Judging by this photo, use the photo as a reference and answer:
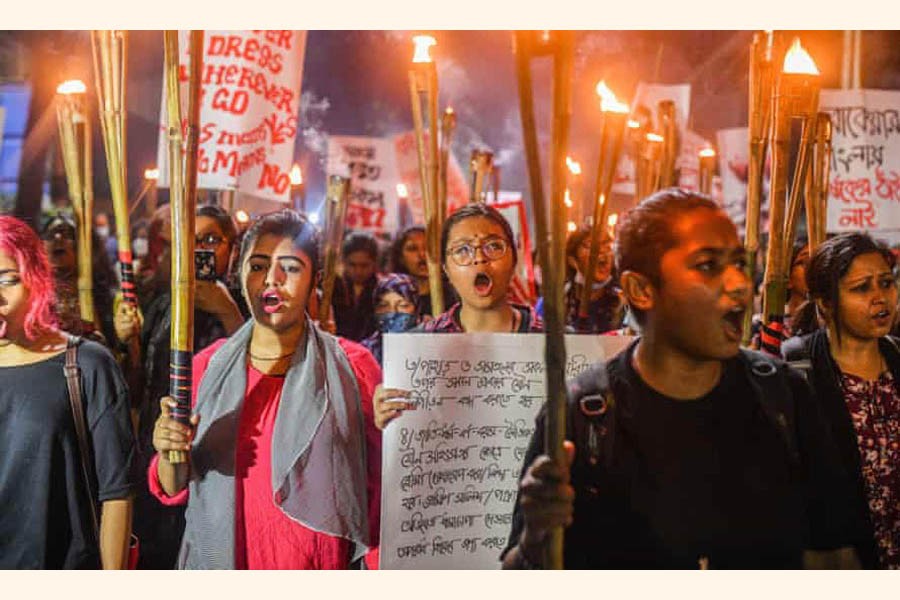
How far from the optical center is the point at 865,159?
17.2ft

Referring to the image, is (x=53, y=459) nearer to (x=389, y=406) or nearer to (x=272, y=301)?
(x=272, y=301)

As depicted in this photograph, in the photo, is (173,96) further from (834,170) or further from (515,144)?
(515,144)

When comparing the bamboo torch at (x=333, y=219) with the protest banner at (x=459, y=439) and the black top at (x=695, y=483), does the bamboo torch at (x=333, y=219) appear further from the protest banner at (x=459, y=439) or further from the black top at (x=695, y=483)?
the black top at (x=695, y=483)

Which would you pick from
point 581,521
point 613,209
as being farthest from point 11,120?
point 581,521

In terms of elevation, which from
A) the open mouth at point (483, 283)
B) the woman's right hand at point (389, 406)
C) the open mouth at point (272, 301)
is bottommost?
the woman's right hand at point (389, 406)

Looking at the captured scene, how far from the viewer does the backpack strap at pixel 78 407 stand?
297 cm

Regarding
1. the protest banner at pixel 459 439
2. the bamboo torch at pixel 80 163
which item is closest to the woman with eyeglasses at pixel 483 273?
the protest banner at pixel 459 439

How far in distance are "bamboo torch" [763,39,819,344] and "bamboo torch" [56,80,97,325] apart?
8.57 ft

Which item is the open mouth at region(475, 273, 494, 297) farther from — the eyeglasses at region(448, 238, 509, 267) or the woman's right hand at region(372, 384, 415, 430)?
the woman's right hand at region(372, 384, 415, 430)

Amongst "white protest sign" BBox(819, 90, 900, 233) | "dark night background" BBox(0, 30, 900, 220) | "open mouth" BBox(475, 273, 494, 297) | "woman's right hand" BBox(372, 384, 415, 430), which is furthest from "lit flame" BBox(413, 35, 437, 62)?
"dark night background" BBox(0, 30, 900, 220)

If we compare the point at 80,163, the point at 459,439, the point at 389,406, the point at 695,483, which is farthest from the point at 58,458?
the point at 695,483

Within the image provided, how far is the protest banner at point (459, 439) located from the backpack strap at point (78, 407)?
35.2 inches

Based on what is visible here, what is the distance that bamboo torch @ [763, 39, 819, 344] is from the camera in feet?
10.2

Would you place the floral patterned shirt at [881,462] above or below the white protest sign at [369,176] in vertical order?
below
